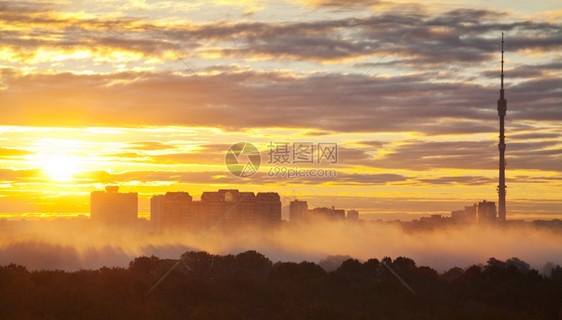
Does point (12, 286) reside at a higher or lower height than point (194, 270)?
higher

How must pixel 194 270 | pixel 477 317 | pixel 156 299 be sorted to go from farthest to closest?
pixel 194 270 < pixel 156 299 < pixel 477 317

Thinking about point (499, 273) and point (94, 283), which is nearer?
point (94, 283)

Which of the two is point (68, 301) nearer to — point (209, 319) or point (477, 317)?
point (209, 319)

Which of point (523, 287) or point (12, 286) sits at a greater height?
point (12, 286)

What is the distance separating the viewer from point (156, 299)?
90688mm

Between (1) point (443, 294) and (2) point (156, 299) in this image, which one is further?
(1) point (443, 294)

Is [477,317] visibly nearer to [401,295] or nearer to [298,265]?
[401,295]

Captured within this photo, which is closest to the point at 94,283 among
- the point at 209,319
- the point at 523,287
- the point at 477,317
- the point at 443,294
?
the point at 209,319

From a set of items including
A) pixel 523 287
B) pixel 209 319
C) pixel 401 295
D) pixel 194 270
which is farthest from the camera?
pixel 194 270

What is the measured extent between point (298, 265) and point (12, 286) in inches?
2958

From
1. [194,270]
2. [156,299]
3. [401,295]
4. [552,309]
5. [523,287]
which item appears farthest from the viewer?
[194,270]

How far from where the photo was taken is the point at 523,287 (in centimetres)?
12719

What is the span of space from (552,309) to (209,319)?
4888cm

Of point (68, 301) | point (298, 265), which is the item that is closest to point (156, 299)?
point (68, 301)
